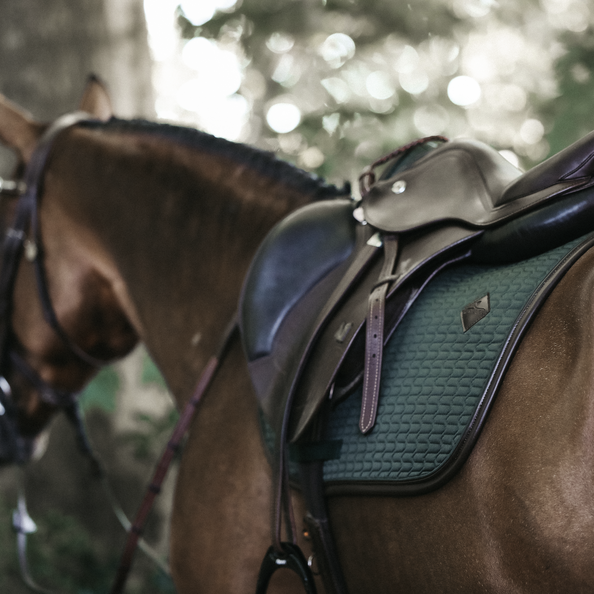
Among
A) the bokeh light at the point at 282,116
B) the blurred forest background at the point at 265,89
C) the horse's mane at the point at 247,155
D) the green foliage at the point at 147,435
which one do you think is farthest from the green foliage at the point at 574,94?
the green foliage at the point at 147,435

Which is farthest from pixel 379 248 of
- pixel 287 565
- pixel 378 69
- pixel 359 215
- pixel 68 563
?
pixel 378 69

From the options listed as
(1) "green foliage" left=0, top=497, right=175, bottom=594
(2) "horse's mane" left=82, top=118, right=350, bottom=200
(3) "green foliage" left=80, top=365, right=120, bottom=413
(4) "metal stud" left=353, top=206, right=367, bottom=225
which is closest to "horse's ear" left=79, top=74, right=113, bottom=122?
(2) "horse's mane" left=82, top=118, right=350, bottom=200

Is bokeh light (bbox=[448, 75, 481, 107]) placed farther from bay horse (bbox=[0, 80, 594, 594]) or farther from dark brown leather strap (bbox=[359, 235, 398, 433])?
dark brown leather strap (bbox=[359, 235, 398, 433])

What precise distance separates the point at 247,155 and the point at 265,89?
3.39 meters

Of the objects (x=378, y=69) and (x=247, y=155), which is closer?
(x=247, y=155)

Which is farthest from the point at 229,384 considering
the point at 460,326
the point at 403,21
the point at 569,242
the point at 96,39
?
the point at 403,21

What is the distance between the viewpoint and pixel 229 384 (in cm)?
112

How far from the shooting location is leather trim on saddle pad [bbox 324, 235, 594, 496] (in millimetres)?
669

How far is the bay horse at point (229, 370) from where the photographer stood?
60 cm

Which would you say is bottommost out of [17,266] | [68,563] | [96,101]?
[68,563]

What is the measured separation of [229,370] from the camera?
1.14 meters

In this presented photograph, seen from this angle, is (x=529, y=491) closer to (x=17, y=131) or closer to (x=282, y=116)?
(x=17, y=131)

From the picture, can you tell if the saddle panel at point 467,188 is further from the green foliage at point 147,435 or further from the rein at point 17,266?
the green foliage at point 147,435

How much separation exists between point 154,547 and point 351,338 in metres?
2.45
